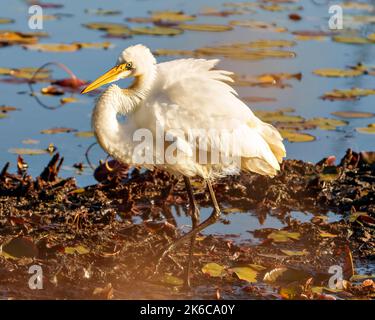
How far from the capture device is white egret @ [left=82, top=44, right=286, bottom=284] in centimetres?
651

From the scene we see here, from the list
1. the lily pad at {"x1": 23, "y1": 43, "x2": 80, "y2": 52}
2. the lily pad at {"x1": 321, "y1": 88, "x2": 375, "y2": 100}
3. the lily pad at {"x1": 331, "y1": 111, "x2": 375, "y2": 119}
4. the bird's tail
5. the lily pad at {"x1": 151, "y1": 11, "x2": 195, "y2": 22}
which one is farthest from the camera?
the lily pad at {"x1": 151, "y1": 11, "x2": 195, "y2": 22}

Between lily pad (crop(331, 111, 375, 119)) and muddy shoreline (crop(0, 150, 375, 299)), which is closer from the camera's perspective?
muddy shoreline (crop(0, 150, 375, 299))

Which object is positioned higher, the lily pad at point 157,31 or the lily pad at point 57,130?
the lily pad at point 157,31

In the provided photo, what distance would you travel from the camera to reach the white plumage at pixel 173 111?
6508 mm

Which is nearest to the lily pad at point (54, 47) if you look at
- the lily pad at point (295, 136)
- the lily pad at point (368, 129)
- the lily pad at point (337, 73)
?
the lily pad at point (337, 73)

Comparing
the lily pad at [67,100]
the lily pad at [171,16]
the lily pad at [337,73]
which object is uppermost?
the lily pad at [171,16]

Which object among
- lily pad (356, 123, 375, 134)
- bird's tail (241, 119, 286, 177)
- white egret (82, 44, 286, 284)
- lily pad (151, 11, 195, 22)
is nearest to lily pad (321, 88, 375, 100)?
lily pad (356, 123, 375, 134)

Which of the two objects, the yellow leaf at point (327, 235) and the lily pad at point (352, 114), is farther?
the lily pad at point (352, 114)

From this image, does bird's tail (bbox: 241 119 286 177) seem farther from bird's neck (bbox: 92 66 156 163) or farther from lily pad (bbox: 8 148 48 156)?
lily pad (bbox: 8 148 48 156)

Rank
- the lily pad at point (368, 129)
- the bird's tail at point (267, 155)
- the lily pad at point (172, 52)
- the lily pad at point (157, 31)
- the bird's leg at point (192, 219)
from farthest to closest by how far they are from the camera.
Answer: the lily pad at point (157, 31)
the lily pad at point (172, 52)
the lily pad at point (368, 129)
the bird's tail at point (267, 155)
the bird's leg at point (192, 219)

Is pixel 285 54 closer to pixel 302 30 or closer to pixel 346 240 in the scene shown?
pixel 302 30

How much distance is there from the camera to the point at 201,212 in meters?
7.82

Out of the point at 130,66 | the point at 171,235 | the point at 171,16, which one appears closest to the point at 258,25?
the point at 171,16

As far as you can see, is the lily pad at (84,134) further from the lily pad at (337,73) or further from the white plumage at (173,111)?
the lily pad at (337,73)
